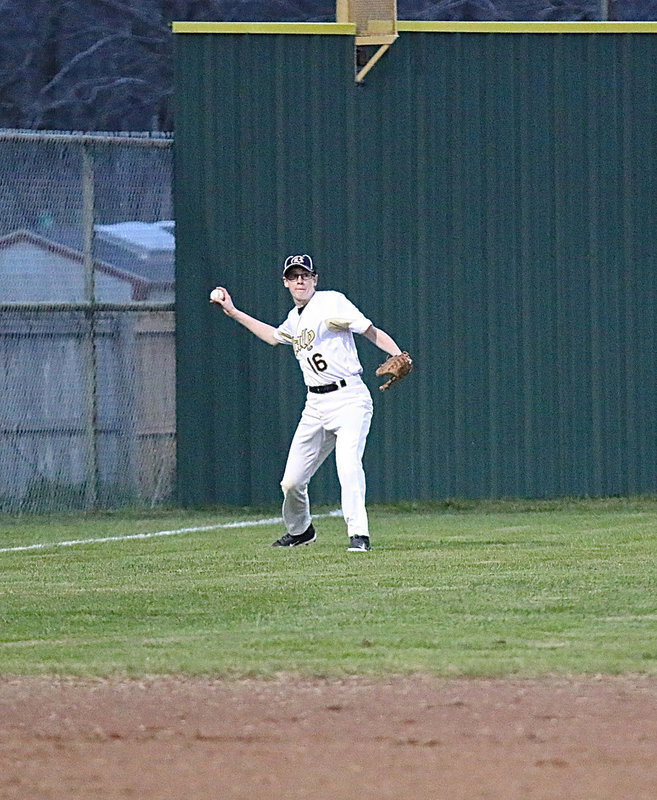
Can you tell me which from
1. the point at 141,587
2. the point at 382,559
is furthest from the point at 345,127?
the point at 141,587

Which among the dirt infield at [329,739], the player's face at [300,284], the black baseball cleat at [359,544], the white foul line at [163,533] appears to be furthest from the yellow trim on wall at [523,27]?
the dirt infield at [329,739]

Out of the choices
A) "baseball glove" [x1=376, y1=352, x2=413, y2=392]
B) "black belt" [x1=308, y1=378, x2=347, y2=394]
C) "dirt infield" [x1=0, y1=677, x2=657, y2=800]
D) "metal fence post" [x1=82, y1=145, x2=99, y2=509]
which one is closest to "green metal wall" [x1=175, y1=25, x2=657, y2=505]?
"metal fence post" [x1=82, y1=145, x2=99, y2=509]

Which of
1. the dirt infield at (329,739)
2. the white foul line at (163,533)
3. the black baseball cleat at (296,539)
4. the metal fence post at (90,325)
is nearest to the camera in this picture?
the dirt infield at (329,739)

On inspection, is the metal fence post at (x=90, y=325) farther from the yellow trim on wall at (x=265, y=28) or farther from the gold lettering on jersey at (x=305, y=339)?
the gold lettering on jersey at (x=305, y=339)

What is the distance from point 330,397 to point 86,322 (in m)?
4.37

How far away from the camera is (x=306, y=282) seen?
1091cm

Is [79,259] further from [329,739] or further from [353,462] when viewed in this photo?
[329,739]

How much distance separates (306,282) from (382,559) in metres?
2.03

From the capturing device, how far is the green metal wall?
14.8 metres

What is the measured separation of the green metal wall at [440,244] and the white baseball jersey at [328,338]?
4.02 m

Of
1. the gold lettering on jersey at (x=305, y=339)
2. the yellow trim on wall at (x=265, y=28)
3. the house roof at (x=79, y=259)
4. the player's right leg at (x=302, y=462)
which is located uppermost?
the yellow trim on wall at (x=265, y=28)

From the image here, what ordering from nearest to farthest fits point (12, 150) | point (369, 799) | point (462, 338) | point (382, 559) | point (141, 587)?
point (369, 799), point (141, 587), point (382, 559), point (12, 150), point (462, 338)

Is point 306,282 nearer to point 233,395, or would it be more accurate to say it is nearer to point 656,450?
point 233,395

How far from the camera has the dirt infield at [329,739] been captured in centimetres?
464
